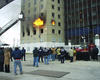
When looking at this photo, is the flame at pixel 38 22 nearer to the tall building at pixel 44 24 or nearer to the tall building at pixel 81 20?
the tall building at pixel 44 24

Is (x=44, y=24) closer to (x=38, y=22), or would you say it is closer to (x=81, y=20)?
(x=38, y=22)

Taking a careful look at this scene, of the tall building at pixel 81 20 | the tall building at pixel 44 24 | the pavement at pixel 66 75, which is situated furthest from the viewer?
the tall building at pixel 44 24

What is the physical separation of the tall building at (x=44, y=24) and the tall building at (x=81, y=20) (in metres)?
2.58

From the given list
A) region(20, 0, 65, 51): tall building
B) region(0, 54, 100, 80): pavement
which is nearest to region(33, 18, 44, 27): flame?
region(20, 0, 65, 51): tall building

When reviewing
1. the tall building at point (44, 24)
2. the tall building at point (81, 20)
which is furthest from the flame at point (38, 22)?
the tall building at point (81, 20)

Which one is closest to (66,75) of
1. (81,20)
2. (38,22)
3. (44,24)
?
(38,22)

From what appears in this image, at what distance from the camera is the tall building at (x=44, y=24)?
1925 inches

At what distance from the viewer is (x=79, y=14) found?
49.7m

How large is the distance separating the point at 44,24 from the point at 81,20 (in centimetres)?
Answer: 1222

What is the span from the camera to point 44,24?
48.8 meters

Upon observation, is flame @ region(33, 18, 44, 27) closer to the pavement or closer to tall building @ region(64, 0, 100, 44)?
tall building @ region(64, 0, 100, 44)

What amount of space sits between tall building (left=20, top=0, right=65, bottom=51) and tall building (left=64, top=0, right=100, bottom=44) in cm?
258

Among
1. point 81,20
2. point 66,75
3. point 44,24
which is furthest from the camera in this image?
point 81,20

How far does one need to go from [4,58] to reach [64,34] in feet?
147
